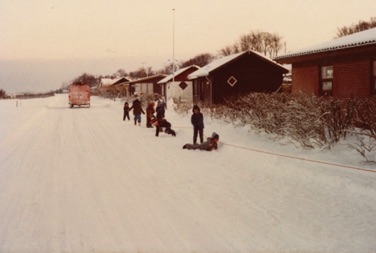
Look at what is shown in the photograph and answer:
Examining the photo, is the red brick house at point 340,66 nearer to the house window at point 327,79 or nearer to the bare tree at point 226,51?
the house window at point 327,79

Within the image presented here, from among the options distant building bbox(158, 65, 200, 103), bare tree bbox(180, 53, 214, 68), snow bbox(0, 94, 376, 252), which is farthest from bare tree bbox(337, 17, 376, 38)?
bare tree bbox(180, 53, 214, 68)

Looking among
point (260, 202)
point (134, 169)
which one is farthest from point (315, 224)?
point (134, 169)

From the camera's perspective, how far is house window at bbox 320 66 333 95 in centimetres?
1836

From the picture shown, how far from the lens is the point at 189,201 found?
698 centimetres

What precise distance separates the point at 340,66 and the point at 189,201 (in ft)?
40.8

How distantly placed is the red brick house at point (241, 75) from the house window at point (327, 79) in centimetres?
1302

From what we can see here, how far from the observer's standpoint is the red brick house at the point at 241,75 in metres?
31.8

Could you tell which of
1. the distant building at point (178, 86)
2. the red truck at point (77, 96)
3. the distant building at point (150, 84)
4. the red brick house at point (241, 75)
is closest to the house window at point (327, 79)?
the red brick house at point (241, 75)

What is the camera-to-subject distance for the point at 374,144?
30.7 feet

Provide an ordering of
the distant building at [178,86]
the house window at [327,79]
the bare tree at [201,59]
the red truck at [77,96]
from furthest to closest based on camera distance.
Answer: the bare tree at [201,59] < the distant building at [178,86] < the red truck at [77,96] < the house window at [327,79]

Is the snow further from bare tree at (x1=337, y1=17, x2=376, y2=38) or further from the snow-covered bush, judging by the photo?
bare tree at (x1=337, y1=17, x2=376, y2=38)

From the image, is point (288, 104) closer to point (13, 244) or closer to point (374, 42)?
point (374, 42)

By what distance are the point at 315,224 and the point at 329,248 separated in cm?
85

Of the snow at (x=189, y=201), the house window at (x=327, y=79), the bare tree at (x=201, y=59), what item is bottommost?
the snow at (x=189, y=201)
